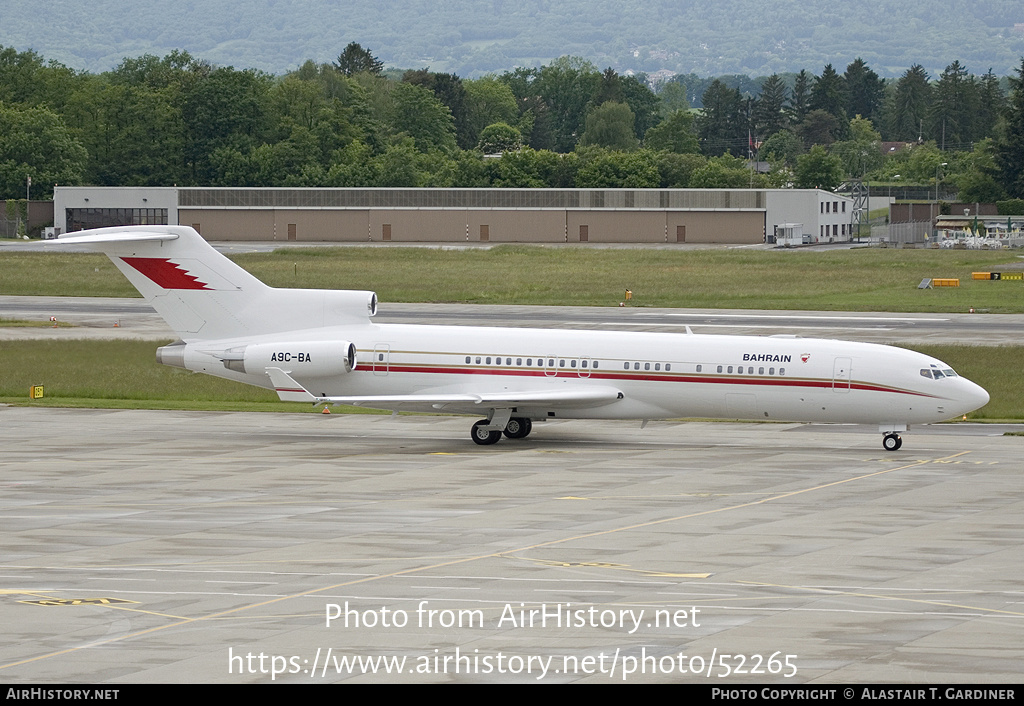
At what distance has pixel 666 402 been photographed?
36.9 metres

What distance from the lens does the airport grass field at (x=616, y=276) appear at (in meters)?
78.1

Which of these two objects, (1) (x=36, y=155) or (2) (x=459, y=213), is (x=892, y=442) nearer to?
(2) (x=459, y=213)

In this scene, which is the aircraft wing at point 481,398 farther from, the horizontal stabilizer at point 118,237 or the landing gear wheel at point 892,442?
the landing gear wheel at point 892,442

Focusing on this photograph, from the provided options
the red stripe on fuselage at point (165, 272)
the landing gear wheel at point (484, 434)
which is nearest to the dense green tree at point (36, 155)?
the red stripe on fuselage at point (165, 272)

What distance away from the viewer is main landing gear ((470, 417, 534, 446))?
1483 inches

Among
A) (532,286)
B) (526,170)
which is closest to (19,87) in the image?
(526,170)

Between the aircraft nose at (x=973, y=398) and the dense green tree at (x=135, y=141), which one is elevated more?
the dense green tree at (x=135, y=141)

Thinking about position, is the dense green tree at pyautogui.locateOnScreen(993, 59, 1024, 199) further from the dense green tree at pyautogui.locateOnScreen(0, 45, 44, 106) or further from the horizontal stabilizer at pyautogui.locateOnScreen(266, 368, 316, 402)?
the horizontal stabilizer at pyautogui.locateOnScreen(266, 368, 316, 402)

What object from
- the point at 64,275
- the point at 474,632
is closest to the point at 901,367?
the point at 474,632

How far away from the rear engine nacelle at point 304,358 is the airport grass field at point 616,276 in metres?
38.4

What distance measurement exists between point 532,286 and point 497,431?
155ft

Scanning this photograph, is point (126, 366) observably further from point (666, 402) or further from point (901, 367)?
point (901, 367)

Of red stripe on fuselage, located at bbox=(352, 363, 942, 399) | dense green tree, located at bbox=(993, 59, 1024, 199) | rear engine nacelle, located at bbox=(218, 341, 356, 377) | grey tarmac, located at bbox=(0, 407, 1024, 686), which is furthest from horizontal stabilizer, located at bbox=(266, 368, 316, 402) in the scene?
dense green tree, located at bbox=(993, 59, 1024, 199)

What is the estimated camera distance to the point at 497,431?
37.7m
